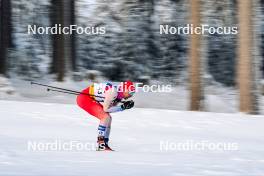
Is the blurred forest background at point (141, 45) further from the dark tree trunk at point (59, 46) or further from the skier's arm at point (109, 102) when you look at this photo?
the skier's arm at point (109, 102)

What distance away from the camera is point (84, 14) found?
34.0 m

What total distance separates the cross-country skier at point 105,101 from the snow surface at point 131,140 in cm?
39

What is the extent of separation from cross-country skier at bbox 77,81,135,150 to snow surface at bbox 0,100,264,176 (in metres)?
0.39

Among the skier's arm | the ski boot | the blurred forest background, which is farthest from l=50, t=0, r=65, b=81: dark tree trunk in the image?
the skier's arm

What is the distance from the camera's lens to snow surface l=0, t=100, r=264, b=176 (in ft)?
24.4

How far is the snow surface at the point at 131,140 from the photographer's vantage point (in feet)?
24.4

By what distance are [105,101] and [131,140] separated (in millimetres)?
2016

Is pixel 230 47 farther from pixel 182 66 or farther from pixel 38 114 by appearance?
pixel 38 114

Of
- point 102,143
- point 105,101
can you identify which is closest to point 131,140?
point 102,143

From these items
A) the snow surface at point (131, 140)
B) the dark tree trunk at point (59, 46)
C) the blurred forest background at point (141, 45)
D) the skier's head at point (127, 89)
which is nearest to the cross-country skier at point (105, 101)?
the skier's head at point (127, 89)

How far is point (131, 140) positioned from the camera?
10719 millimetres

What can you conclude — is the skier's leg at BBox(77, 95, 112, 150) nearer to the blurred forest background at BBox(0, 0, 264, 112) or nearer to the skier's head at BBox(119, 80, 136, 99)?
the skier's head at BBox(119, 80, 136, 99)

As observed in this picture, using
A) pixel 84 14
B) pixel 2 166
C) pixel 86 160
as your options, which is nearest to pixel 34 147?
pixel 86 160

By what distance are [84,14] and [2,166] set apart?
27.4 m
